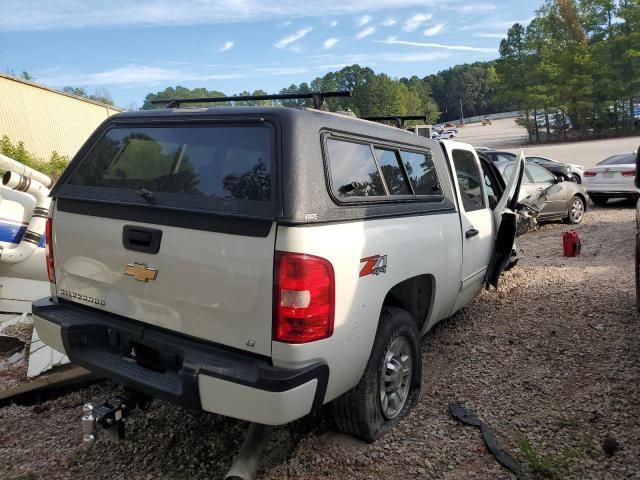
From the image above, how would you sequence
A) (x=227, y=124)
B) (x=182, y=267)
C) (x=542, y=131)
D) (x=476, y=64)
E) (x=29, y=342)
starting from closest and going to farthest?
(x=182, y=267)
(x=227, y=124)
(x=29, y=342)
(x=542, y=131)
(x=476, y=64)

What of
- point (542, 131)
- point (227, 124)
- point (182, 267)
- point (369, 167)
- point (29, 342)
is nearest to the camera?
point (182, 267)

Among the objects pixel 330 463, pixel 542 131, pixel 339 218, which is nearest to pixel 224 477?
pixel 330 463

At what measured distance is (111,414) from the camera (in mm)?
2518

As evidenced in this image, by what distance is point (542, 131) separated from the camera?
5097 cm

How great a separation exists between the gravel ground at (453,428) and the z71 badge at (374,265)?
110 centimetres

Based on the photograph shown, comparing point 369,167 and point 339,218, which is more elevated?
point 369,167

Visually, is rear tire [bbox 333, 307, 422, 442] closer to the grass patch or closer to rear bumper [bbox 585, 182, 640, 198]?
the grass patch

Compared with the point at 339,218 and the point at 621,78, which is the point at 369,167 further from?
the point at 621,78

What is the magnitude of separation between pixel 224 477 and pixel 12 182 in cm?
365

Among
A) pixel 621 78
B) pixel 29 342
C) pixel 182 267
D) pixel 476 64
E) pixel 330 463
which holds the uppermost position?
pixel 476 64

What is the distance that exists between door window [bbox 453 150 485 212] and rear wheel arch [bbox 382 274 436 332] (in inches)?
37.7

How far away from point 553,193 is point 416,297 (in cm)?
805

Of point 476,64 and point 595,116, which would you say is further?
point 476,64

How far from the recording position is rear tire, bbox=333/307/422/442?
278 centimetres
